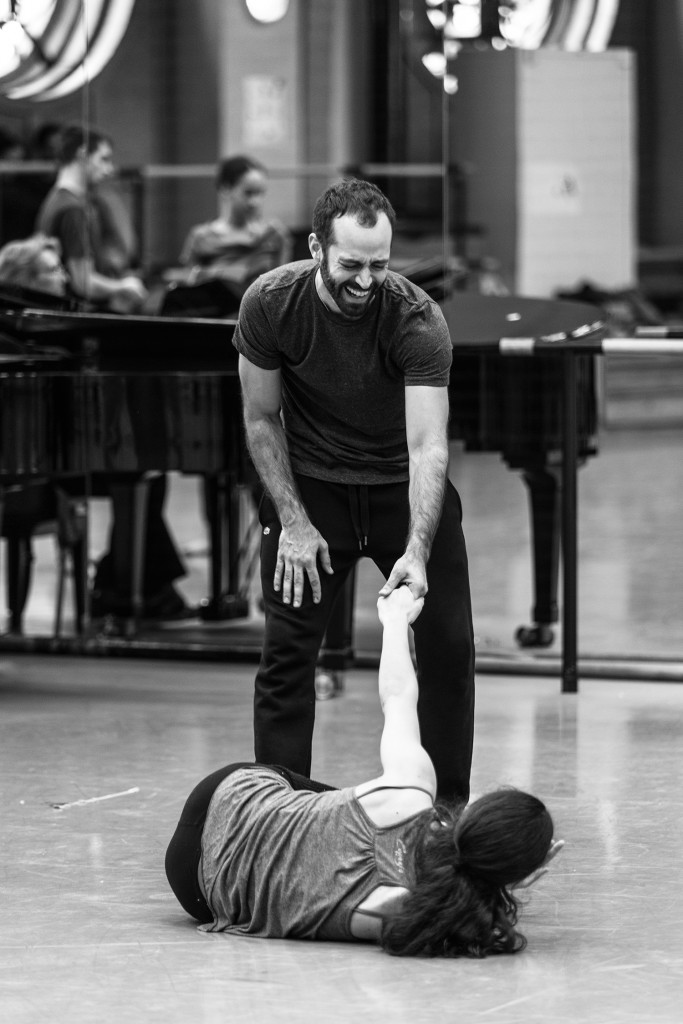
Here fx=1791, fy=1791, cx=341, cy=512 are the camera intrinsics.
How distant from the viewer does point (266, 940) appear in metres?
3.24

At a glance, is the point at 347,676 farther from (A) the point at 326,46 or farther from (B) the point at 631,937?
(A) the point at 326,46

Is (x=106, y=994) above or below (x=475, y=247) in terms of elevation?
below

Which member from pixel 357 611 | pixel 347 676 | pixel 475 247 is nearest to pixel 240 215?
pixel 357 611

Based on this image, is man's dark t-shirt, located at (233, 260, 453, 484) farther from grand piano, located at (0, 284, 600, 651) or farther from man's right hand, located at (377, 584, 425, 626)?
grand piano, located at (0, 284, 600, 651)

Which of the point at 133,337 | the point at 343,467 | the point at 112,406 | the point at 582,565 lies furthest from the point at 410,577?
the point at 582,565

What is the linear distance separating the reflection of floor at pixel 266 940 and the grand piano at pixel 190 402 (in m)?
0.61

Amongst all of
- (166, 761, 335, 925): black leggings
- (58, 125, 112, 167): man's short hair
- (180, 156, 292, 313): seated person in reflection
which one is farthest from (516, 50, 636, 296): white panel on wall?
(166, 761, 335, 925): black leggings

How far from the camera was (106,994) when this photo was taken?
298cm

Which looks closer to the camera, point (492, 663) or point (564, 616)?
point (564, 616)

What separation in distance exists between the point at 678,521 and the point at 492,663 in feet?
13.0

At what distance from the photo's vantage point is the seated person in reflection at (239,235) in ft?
24.6

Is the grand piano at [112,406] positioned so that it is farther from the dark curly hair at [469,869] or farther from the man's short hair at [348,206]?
the dark curly hair at [469,869]

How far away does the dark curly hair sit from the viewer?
288cm

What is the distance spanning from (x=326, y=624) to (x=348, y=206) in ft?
2.84
